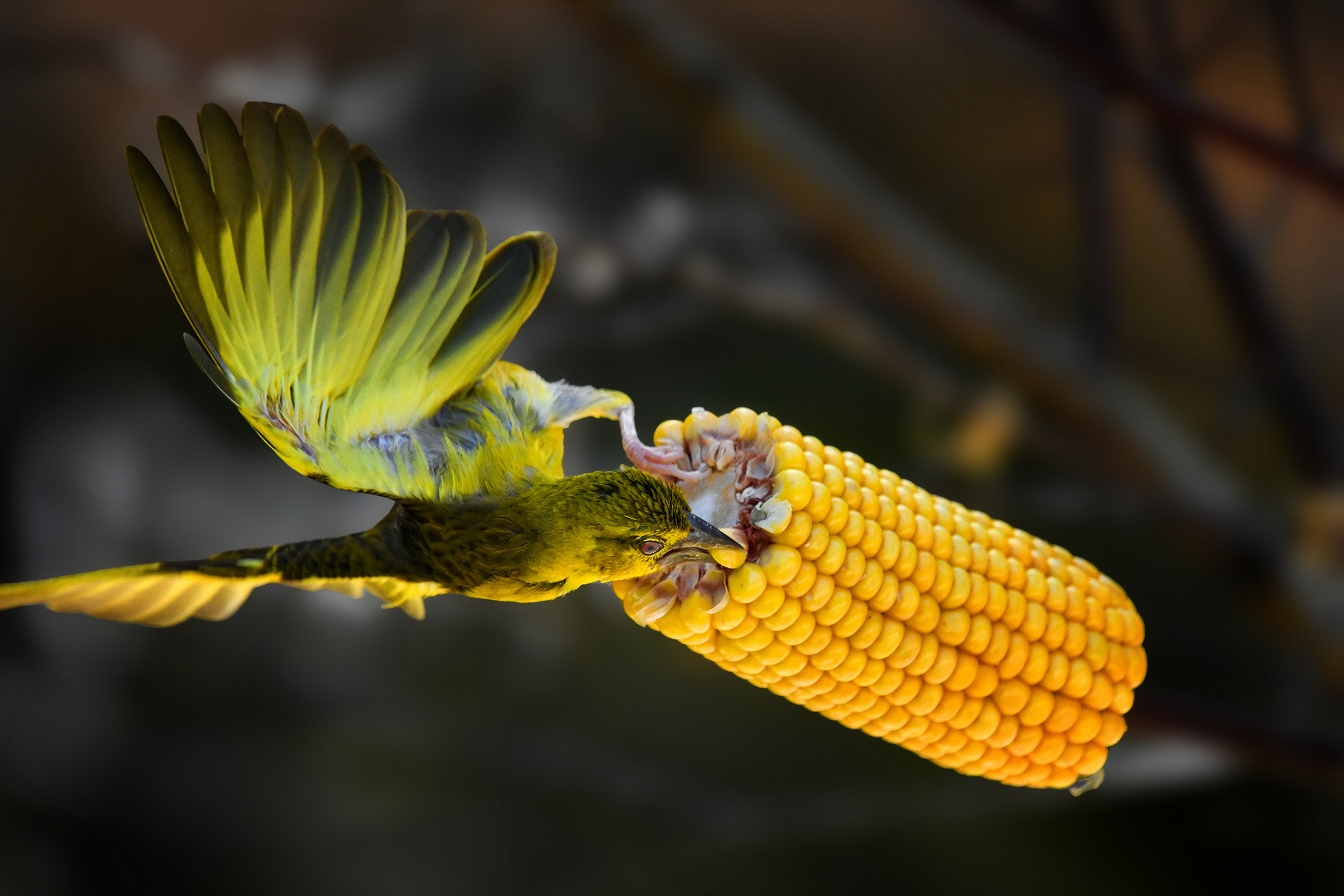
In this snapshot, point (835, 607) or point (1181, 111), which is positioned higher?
point (1181, 111)

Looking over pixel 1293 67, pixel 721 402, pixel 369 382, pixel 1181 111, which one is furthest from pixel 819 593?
pixel 1293 67

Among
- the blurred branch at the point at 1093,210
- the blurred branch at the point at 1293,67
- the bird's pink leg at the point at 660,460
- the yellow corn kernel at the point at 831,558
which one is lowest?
the yellow corn kernel at the point at 831,558

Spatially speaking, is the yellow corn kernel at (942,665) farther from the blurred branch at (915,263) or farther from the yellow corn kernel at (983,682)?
the blurred branch at (915,263)

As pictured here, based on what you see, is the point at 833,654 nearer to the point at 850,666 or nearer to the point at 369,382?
the point at 850,666

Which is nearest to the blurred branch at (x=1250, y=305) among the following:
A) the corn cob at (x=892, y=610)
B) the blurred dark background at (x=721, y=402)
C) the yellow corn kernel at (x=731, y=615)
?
the blurred dark background at (x=721, y=402)

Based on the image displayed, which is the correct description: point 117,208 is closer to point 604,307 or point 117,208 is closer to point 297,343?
point 604,307

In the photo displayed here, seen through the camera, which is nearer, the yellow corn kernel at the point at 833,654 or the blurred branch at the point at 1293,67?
Answer: the yellow corn kernel at the point at 833,654

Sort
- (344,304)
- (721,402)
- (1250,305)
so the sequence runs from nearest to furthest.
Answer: (344,304) < (721,402) < (1250,305)

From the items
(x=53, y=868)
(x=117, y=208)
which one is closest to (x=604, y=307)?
(x=117, y=208)
